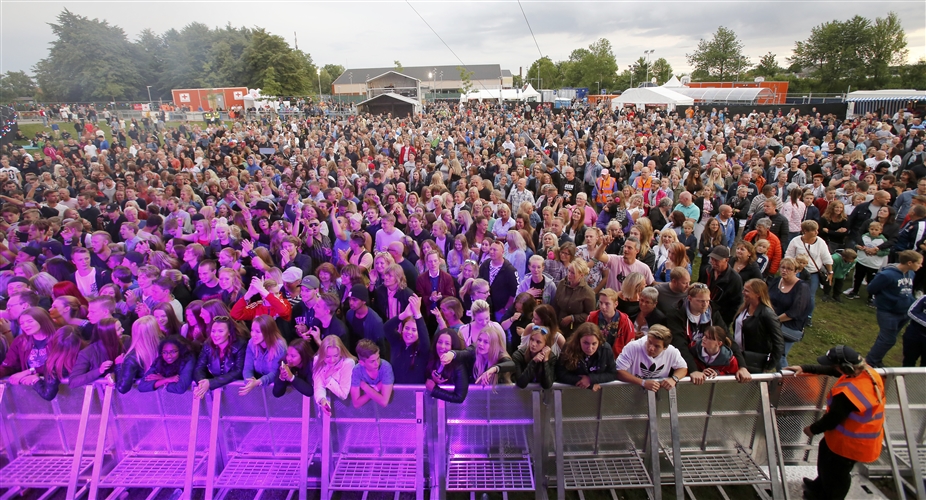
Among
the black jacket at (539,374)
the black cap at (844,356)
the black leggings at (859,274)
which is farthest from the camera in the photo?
the black leggings at (859,274)

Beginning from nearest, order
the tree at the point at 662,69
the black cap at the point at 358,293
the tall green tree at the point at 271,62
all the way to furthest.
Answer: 1. the black cap at the point at 358,293
2. the tall green tree at the point at 271,62
3. the tree at the point at 662,69

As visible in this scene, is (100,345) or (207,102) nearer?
(100,345)

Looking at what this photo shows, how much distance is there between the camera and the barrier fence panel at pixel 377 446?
3.42 meters

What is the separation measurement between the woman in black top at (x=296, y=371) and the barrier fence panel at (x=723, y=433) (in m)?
2.68

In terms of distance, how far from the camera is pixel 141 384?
3500 mm

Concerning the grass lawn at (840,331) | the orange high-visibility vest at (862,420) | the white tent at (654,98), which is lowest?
A: the grass lawn at (840,331)

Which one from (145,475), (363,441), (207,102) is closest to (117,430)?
(145,475)

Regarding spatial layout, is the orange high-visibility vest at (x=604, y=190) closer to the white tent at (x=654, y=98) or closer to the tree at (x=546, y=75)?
the white tent at (x=654, y=98)

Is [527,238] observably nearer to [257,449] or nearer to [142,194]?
[257,449]

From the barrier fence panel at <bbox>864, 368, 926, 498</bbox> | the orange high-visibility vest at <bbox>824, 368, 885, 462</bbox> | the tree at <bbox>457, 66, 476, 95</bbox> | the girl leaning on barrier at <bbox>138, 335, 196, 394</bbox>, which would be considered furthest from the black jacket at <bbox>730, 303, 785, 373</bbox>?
the tree at <bbox>457, 66, 476, 95</bbox>

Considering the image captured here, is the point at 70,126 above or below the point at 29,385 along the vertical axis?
above

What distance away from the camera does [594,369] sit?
3424 millimetres

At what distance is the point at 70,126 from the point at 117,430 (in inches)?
1387

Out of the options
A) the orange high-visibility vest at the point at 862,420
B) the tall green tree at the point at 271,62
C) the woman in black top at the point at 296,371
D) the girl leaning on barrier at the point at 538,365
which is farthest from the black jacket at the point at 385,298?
the tall green tree at the point at 271,62
